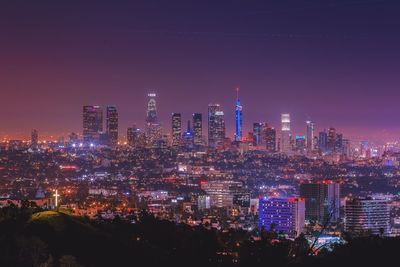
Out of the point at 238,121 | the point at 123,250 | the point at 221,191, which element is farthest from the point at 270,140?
the point at 123,250

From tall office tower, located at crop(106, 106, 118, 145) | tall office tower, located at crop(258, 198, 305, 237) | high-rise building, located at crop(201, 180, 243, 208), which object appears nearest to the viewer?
tall office tower, located at crop(258, 198, 305, 237)

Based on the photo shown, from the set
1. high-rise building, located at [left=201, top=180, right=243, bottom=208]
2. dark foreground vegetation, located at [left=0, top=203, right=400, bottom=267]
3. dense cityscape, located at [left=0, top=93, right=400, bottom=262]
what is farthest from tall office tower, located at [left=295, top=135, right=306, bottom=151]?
dark foreground vegetation, located at [left=0, top=203, right=400, bottom=267]

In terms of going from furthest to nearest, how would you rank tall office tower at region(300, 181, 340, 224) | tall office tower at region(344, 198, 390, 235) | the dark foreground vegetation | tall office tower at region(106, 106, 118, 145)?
tall office tower at region(106, 106, 118, 145), tall office tower at region(300, 181, 340, 224), tall office tower at region(344, 198, 390, 235), the dark foreground vegetation

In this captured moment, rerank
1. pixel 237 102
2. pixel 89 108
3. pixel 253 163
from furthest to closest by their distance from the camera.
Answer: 1. pixel 237 102
2. pixel 89 108
3. pixel 253 163

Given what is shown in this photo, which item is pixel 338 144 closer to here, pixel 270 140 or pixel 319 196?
pixel 270 140

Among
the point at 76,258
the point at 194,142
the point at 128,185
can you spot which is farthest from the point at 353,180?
the point at 76,258

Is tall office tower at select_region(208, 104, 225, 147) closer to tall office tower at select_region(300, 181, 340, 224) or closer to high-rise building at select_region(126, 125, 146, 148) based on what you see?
high-rise building at select_region(126, 125, 146, 148)

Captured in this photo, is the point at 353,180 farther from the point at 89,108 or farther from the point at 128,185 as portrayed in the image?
the point at 89,108

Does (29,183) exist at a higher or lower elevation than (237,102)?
lower
